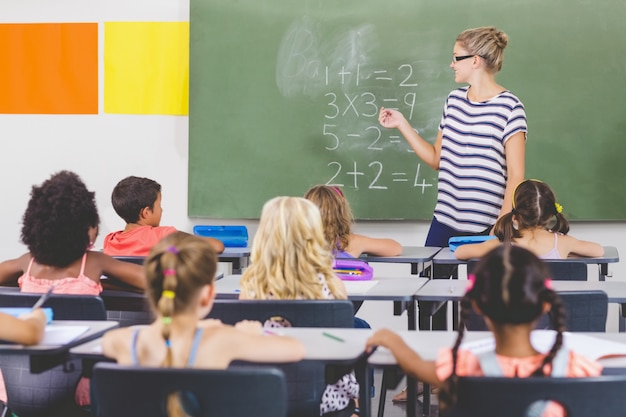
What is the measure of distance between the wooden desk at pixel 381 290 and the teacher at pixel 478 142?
1065mm

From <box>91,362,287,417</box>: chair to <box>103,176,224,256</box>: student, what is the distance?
2454mm

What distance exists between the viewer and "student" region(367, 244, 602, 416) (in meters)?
1.79

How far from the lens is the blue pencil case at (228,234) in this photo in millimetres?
4754

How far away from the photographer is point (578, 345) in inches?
82.3

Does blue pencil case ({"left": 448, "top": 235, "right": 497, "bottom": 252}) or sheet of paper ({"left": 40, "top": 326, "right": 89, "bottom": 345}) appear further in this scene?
blue pencil case ({"left": 448, "top": 235, "right": 497, "bottom": 252})

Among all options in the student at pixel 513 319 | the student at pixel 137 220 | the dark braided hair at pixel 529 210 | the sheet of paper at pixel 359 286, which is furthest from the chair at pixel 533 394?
the student at pixel 137 220

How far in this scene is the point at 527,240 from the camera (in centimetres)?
386

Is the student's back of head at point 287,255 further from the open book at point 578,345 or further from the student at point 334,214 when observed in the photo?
the student at point 334,214

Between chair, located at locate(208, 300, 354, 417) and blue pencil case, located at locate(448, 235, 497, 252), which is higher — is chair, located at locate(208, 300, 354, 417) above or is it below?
below

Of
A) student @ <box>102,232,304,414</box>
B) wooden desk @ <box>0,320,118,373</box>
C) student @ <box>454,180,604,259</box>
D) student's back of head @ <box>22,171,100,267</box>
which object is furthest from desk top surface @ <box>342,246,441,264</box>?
student @ <box>102,232,304,414</box>

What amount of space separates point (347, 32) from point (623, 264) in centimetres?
229

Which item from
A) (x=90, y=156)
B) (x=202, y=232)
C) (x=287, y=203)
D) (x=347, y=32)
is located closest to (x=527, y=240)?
(x=287, y=203)

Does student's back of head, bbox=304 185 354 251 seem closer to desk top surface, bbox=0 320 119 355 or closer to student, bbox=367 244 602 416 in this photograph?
desk top surface, bbox=0 320 119 355

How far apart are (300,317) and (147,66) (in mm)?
3790
